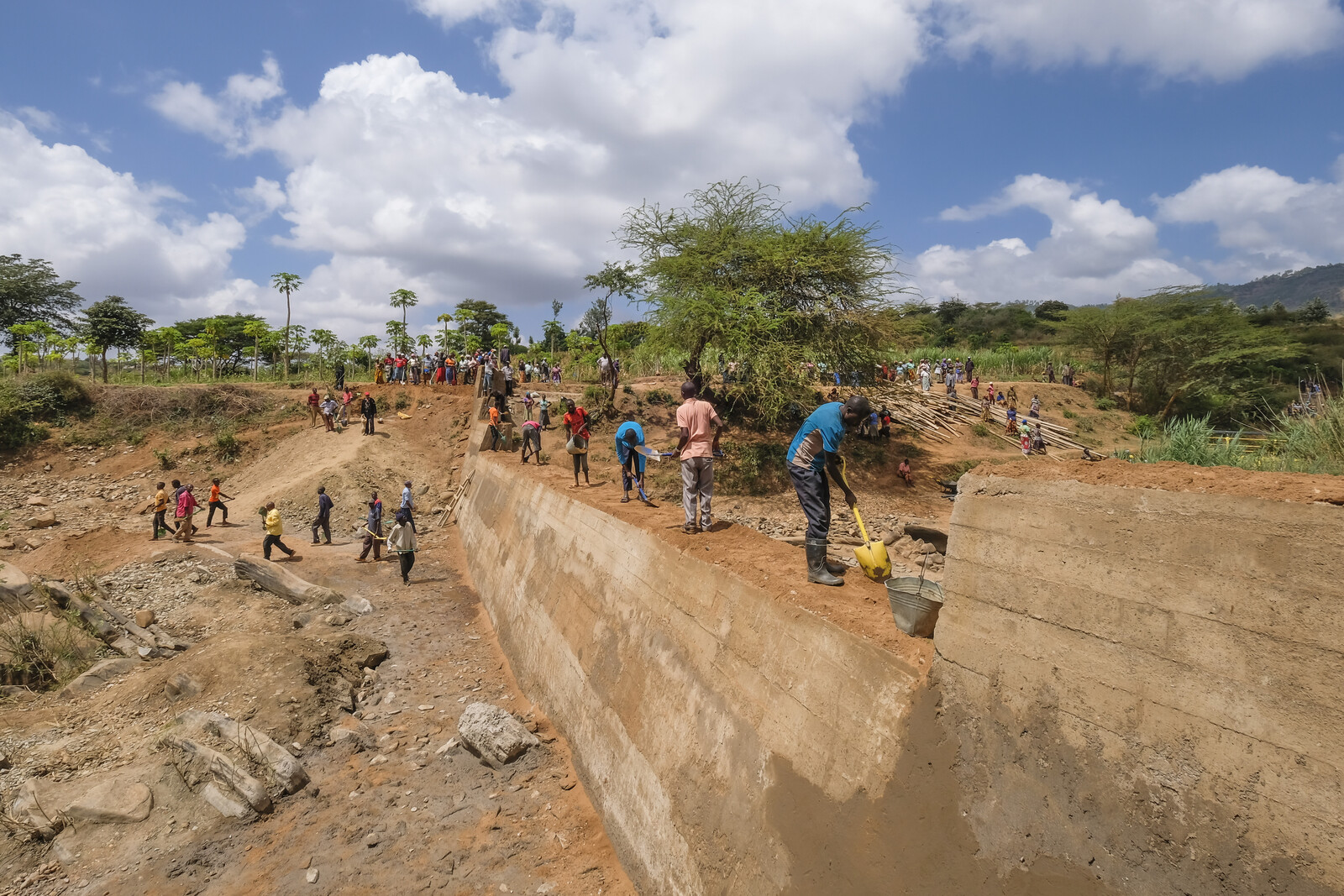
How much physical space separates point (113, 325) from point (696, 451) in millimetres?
42854

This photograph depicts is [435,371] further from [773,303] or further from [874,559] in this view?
[874,559]

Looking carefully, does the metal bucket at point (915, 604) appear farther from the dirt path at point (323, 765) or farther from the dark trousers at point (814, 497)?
the dirt path at point (323, 765)

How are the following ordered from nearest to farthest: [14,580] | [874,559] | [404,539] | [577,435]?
[874,559], [14,580], [577,435], [404,539]

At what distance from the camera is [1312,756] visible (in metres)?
2.14

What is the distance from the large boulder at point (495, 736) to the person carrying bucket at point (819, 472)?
416 centimetres

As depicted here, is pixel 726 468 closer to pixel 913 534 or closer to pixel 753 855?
pixel 913 534

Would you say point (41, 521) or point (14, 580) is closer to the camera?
point (14, 580)

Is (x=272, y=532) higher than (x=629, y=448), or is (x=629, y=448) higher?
(x=629, y=448)

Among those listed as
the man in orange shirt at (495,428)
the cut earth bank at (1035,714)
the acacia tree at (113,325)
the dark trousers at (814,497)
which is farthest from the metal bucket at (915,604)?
the acacia tree at (113,325)

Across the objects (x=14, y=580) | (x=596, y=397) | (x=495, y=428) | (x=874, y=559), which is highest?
(x=596, y=397)

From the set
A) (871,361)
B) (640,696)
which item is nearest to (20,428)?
(640,696)

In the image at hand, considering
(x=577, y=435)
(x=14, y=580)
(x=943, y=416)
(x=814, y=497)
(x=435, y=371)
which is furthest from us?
(x=435, y=371)

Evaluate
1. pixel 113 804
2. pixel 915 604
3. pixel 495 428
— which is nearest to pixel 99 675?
pixel 113 804

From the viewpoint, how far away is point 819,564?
491cm
